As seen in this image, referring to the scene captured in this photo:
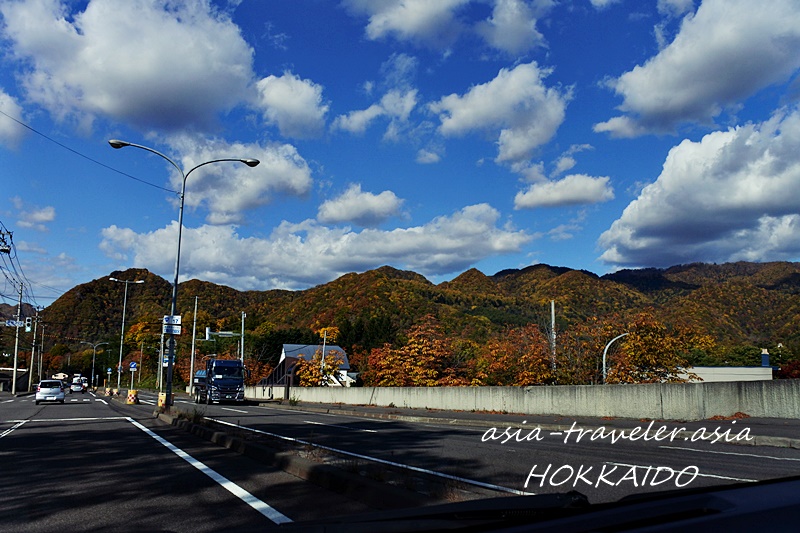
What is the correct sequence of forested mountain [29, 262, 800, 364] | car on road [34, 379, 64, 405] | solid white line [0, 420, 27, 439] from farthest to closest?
forested mountain [29, 262, 800, 364] < car on road [34, 379, 64, 405] < solid white line [0, 420, 27, 439]

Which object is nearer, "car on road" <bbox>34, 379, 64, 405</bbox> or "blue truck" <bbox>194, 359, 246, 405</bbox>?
"car on road" <bbox>34, 379, 64, 405</bbox>

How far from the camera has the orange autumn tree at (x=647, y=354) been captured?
3020cm

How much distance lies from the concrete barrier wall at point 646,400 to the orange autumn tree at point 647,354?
5615mm

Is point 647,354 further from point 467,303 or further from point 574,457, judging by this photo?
point 467,303

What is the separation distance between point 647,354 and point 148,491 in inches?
1097

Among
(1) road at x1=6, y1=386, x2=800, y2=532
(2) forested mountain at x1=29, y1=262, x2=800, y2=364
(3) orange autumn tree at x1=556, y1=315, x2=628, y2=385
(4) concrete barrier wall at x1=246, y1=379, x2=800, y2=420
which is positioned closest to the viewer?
(1) road at x1=6, y1=386, x2=800, y2=532

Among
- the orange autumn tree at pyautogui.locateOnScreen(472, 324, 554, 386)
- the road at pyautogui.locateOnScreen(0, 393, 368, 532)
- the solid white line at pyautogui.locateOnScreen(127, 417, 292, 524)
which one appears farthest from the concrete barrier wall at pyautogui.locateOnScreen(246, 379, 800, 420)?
the solid white line at pyautogui.locateOnScreen(127, 417, 292, 524)

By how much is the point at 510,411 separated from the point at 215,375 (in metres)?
24.4

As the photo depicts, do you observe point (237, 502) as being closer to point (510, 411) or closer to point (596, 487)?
point (596, 487)

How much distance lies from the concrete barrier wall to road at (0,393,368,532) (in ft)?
48.6

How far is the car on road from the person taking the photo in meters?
40.2

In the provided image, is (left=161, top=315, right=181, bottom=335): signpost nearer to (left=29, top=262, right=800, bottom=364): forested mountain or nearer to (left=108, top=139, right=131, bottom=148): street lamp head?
(left=108, top=139, right=131, bottom=148): street lamp head

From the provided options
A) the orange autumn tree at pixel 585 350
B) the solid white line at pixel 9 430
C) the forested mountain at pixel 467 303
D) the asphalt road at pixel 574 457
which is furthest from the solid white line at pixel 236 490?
the forested mountain at pixel 467 303

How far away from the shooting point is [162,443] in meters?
14.8
